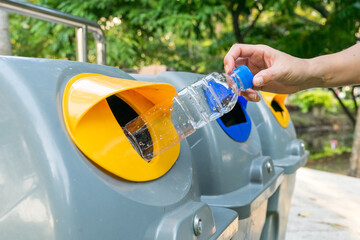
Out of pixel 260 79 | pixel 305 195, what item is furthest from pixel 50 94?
pixel 305 195

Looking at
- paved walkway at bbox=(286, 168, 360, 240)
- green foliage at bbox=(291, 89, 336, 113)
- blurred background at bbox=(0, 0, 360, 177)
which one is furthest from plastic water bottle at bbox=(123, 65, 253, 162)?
green foliage at bbox=(291, 89, 336, 113)

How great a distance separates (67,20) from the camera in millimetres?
2258

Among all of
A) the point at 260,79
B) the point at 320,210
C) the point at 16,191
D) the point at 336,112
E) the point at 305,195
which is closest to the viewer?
the point at 16,191

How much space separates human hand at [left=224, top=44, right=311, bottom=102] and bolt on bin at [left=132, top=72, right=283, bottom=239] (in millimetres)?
208

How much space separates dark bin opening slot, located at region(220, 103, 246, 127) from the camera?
1615 millimetres

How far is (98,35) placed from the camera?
2559mm

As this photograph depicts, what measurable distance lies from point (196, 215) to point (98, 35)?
1.92m

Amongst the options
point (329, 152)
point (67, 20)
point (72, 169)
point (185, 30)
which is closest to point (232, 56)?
point (72, 169)

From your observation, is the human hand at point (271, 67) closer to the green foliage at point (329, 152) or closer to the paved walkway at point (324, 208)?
the paved walkway at point (324, 208)

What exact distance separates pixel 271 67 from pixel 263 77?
0.22 ft

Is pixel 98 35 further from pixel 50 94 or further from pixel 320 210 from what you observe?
pixel 320 210

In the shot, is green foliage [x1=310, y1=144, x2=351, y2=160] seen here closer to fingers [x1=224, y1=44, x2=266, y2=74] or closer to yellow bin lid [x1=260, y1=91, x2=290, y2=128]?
yellow bin lid [x1=260, y1=91, x2=290, y2=128]

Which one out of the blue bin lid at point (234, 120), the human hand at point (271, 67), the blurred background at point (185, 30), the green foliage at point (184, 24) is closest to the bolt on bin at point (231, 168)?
the blue bin lid at point (234, 120)

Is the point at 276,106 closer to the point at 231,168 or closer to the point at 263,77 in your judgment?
the point at 231,168
